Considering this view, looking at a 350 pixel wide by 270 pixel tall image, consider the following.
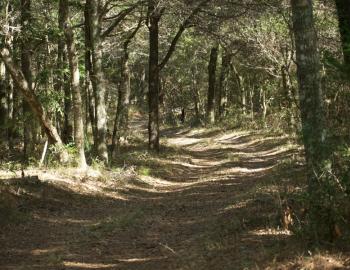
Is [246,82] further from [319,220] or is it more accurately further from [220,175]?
[319,220]

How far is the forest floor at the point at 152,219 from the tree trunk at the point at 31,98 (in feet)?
3.19

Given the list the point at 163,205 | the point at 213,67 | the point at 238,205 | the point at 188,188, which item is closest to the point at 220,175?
the point at 188,188

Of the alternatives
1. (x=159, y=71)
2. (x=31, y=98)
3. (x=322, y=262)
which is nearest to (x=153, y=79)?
(x=159, y=71)

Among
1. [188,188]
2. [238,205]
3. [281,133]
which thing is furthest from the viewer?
[281,133]

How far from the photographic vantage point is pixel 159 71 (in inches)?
860

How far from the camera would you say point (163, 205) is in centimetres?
1232

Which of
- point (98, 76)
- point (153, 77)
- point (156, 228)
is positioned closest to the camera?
point (156, 228)

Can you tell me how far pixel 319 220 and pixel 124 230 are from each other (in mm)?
4749

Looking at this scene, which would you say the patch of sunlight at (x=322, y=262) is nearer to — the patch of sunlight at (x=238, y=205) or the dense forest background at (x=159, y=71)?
the dense forest background at (x=159, y=71)

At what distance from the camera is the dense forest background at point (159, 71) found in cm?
712

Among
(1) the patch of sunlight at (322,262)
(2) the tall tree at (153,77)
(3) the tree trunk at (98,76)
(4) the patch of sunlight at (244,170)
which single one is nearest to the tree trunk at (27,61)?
(3) the tree trunk at (98,76)


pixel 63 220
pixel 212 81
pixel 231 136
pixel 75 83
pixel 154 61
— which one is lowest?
pixel 63 220

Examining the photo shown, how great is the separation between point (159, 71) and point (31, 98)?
906 cm

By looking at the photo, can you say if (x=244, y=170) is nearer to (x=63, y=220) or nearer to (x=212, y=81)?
(x=63, y=220)
